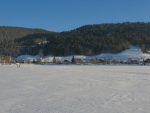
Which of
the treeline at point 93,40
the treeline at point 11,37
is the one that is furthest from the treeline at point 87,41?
the treeline at point 11,37

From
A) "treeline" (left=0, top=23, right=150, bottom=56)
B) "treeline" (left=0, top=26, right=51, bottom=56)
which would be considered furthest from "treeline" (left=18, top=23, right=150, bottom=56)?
"treeline" (left=0, top=26, right=51, bottom=56)

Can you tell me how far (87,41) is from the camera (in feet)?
431

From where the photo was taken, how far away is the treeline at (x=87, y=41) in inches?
4966

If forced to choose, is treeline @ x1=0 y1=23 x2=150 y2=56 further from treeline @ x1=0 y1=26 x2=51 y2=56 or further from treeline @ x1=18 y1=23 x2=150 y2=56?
treeline @ x1=0 y1=26 x2=51 y2=56

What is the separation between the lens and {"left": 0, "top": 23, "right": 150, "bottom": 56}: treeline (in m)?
126

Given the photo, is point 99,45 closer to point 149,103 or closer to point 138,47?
point 138,47

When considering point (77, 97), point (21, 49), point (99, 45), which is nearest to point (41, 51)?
point (21, 49)

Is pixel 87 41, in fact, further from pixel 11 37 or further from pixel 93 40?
pixel 11 37

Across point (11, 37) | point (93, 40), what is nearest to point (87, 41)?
point (93, 40)

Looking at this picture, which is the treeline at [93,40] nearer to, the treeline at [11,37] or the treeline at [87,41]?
the treeline at [87,41]

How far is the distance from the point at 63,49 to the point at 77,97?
366ft

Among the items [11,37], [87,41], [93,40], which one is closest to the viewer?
[87,41]

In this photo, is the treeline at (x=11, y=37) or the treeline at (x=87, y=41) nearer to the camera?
the treeline at (x=11, y=37)

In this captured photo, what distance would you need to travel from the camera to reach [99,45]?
129375 mm
